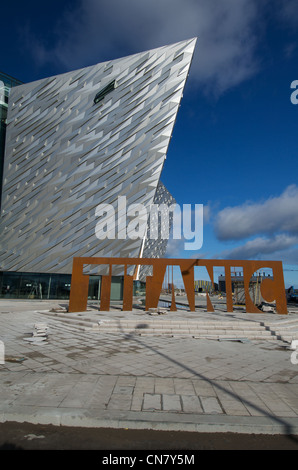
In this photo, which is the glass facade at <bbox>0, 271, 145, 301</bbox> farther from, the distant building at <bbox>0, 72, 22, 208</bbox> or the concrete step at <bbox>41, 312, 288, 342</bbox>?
the concrete step at <bbox>41, 312, 288, 342</bbox>

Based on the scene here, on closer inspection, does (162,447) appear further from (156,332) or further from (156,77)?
(156,77)

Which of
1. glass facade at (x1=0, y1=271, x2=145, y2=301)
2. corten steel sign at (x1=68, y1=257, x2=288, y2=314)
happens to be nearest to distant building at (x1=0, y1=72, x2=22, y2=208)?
glass facade at (x1=0, y1=271, x2=145, y2=301)

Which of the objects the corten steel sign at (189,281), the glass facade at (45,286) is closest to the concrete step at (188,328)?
the corten steel sign at (189,281)

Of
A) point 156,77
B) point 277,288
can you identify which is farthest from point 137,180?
point 277,288

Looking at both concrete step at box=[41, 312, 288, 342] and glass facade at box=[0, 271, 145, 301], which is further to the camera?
glass facade at box=[0, 271, 145, 301]

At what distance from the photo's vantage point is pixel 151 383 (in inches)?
245

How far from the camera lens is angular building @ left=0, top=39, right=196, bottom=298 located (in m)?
32.1

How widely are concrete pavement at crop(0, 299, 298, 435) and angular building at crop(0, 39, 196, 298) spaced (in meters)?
22.4

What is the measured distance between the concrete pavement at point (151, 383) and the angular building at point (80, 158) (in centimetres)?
2235

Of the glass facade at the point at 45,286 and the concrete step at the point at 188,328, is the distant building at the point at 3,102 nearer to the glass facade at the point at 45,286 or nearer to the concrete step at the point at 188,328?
the glass facade at the point at 45,286

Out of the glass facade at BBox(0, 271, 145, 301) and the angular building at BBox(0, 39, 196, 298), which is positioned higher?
the angular building at BBox(0, 39, 196, 298)

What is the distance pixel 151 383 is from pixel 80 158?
3394cm

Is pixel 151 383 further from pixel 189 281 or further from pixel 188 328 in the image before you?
pixel 189 281

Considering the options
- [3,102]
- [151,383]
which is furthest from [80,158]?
[151,383]
